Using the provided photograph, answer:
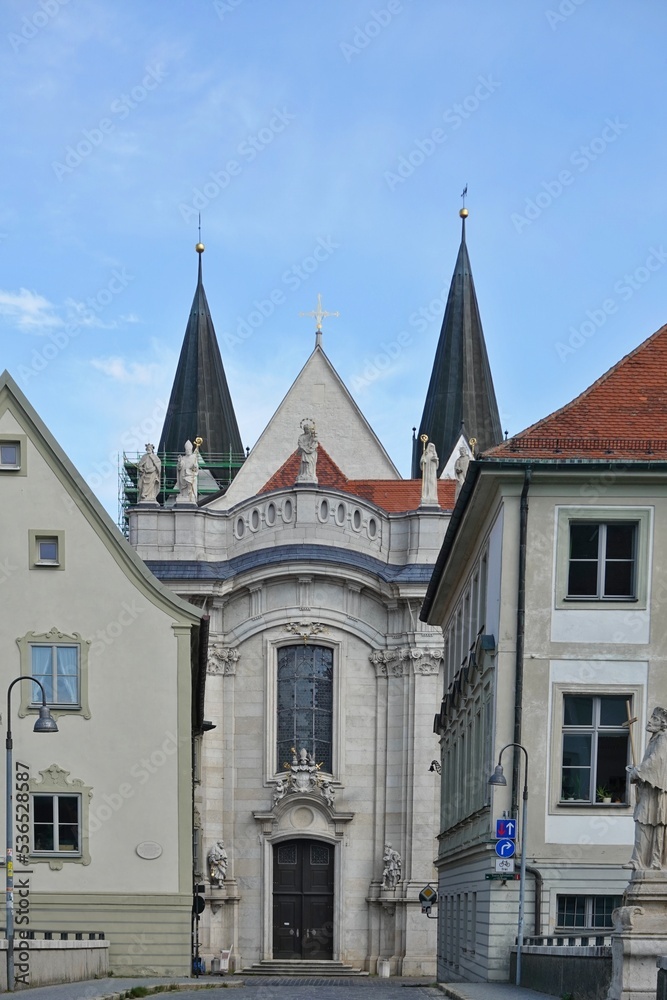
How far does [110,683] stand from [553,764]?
9910 mm

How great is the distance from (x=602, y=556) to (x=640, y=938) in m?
10.5

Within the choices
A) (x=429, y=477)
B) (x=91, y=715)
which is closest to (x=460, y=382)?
(x=429, y=477)

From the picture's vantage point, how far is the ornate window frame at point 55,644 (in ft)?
109

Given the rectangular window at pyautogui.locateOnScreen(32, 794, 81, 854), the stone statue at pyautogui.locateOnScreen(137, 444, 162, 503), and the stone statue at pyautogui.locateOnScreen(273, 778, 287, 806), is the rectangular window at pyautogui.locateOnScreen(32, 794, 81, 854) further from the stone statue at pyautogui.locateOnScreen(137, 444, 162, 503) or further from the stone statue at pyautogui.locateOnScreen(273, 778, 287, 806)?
the stone statue at pyautogui.locateOnScreen(137, 444, 162, 503)

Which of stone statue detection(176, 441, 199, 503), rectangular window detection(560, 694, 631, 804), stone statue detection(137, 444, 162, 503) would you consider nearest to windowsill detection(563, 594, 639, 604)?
rectangular window detection(560, 694, 631, 804)

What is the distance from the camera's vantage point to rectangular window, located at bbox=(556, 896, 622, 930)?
26719 millimetres

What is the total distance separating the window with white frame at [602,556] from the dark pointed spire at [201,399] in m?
45.7

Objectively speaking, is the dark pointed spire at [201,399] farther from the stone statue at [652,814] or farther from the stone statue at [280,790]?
the stone statue at [652,814]

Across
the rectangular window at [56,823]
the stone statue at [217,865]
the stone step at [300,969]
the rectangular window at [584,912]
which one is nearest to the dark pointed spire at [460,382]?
the stone statue at [217,865]

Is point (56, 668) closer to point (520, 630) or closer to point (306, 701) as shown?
point (520, 630)

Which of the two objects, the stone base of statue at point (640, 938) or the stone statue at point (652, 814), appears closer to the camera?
the stone base of statue at point (640, 938)

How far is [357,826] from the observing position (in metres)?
54.8

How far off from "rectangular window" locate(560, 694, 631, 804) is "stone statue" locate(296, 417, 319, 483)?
28.4 m

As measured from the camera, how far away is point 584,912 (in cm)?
2684
